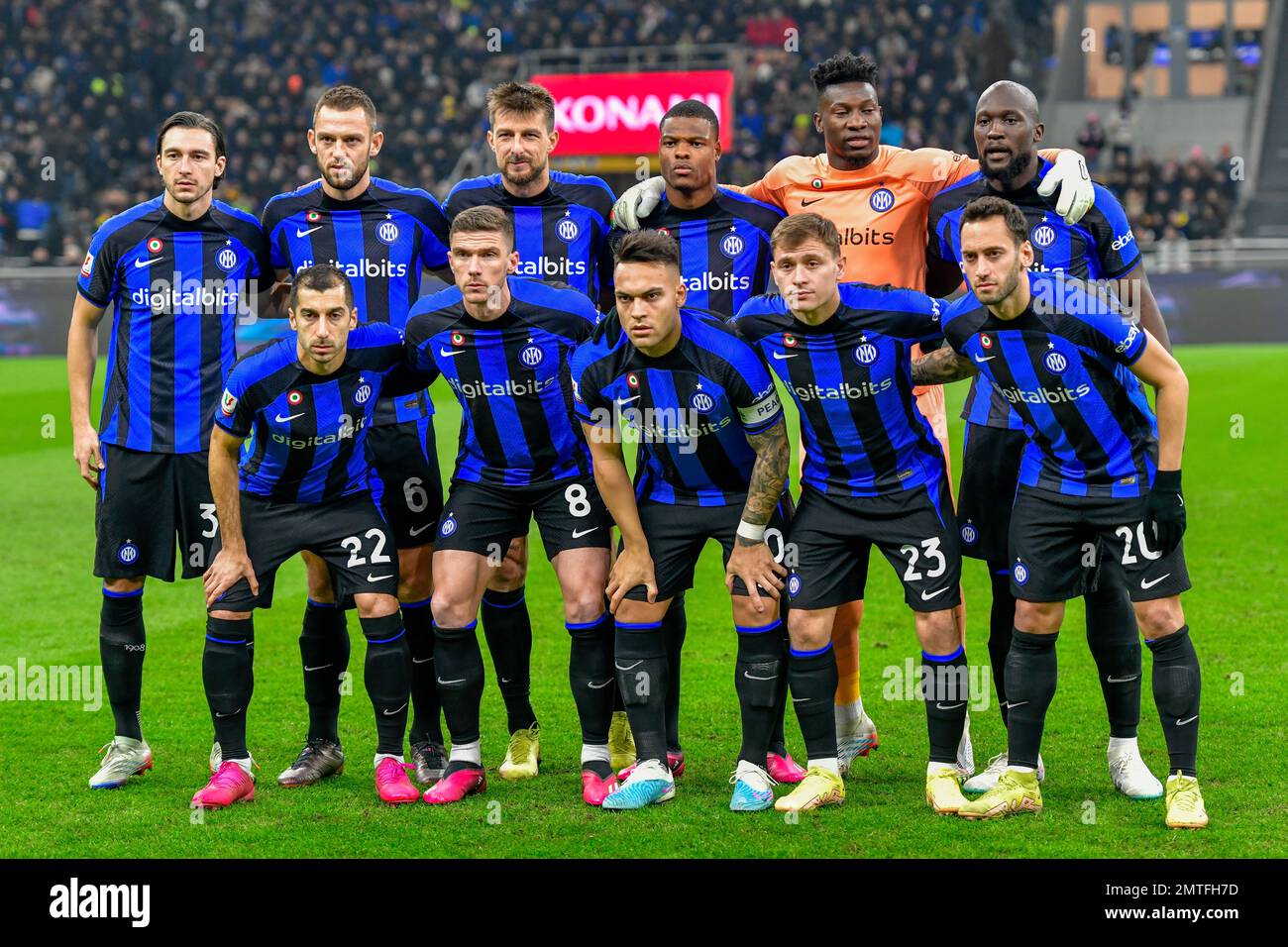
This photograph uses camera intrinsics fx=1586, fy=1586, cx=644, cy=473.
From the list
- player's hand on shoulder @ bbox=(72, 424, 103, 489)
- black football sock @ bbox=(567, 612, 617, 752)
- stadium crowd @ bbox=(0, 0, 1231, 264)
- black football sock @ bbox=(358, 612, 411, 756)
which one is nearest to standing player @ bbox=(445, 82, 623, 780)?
black football sock @ bbox=(567, 612, 617, 752)

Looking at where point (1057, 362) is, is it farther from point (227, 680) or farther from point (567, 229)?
point (227, 680)

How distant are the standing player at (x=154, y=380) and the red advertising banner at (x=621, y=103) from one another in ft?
64.3

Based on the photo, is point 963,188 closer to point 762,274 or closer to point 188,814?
point 762,274

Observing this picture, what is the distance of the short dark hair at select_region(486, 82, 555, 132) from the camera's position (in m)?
6.08

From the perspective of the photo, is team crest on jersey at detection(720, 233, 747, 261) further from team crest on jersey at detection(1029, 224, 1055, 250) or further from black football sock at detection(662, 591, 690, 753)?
black football sock at detection(662, 591, 690, 753)

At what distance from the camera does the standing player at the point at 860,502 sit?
5.45 meters

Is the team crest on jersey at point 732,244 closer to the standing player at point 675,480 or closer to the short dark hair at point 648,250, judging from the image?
the standing player at point 675,480

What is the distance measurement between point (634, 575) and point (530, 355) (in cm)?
89

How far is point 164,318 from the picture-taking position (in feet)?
20.1

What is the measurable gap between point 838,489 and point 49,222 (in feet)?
76.1

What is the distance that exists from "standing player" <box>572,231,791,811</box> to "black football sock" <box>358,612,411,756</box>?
0.81m

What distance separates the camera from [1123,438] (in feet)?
17.5

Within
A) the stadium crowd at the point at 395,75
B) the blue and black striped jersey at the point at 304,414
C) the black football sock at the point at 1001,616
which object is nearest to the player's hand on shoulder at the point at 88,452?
the blue and black striped jersey at the point at 304,414

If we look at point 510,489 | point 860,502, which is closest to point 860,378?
point 860,502
